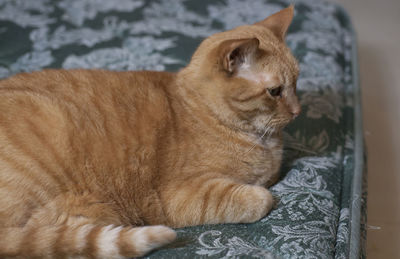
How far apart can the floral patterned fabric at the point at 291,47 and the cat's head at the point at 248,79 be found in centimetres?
30

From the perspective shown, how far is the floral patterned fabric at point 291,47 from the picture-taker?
1.37m

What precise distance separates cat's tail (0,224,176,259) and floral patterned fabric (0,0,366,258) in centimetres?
9

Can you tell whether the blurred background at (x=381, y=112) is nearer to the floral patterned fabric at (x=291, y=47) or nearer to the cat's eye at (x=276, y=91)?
the floral patterned fabric at (x=291, y=47)

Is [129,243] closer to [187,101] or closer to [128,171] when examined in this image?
[128,171]

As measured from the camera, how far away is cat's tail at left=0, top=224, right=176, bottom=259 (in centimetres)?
119

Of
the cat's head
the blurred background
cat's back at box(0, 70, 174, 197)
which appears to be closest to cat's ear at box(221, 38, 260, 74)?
the cat's head

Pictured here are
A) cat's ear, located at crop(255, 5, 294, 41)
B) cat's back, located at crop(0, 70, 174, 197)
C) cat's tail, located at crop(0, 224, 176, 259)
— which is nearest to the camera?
cat's tail, located at crop(0, 224, 176, 259)

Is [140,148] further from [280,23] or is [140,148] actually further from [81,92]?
[280,23]

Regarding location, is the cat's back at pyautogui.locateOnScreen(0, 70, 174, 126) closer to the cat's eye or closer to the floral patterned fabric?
the cat's eye

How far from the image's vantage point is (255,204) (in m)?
1.41

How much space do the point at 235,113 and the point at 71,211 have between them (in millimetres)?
597

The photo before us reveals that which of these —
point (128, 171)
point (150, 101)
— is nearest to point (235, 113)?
point (150, 101)

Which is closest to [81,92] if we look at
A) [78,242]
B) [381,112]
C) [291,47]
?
[78,242]

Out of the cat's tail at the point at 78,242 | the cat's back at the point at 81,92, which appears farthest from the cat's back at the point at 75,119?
the cat's tail at the point at 78,242
